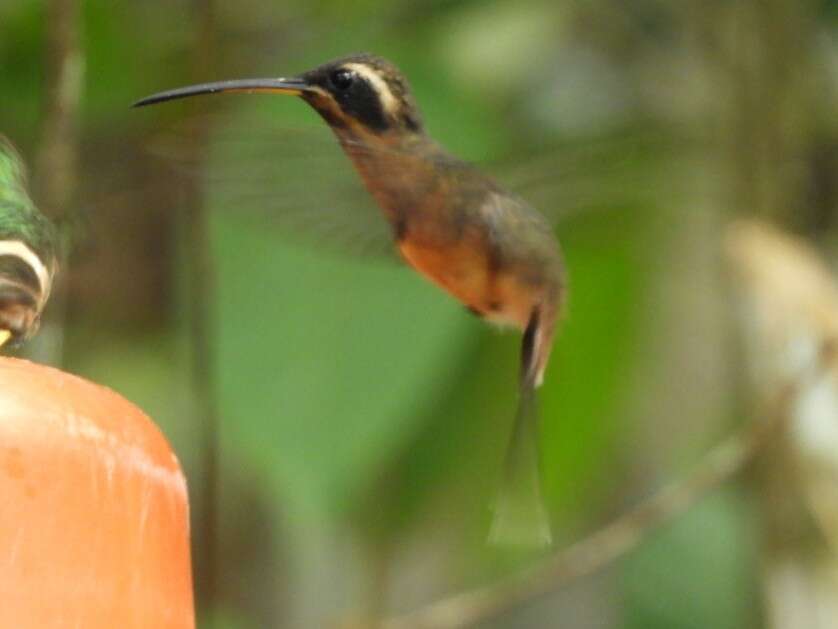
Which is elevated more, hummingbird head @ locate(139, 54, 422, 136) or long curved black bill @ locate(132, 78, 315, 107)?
long curved black bill @ locate(132, 78, 315, 107)

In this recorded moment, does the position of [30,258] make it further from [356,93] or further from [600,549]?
[600,549]

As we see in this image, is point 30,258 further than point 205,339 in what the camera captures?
No

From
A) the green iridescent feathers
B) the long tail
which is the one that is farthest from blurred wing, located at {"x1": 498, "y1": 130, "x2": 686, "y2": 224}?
the green iridescent feathers

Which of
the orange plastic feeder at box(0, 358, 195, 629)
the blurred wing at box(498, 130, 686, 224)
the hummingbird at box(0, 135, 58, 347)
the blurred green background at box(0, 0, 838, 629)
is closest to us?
the orange plastic feeder at box(0, 358, 195, 629)

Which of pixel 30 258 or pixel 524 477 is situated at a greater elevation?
pixel 30 258

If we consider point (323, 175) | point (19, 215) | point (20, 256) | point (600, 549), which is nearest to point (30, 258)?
point (20, 256)

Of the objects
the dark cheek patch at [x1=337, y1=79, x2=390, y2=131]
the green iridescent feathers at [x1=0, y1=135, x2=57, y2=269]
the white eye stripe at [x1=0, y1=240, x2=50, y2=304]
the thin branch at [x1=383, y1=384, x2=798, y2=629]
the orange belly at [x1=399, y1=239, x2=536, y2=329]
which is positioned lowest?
the thin branch at [x1=383, y1=384, x2=798, y2=629]

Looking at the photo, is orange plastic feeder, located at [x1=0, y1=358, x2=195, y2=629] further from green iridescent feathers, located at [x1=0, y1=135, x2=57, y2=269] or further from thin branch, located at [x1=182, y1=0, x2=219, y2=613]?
thin branch, located at [x1=182, y1=0, x2=219, y2=613]

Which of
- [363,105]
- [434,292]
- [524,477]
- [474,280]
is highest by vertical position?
[363,105]
